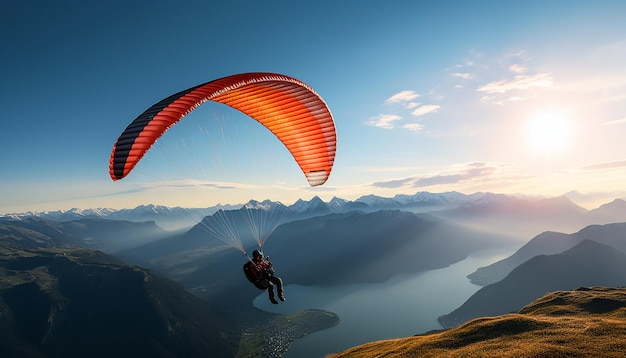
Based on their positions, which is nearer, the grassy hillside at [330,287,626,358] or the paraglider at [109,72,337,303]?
the paraglider at [109,72,337,303]

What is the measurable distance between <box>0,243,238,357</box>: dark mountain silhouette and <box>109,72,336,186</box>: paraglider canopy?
165m

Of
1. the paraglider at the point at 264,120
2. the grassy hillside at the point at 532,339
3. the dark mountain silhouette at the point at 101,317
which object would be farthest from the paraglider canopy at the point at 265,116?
the dark mountain silhouette at the point at 101,317

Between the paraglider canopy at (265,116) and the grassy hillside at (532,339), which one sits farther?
the grassy hillside at (532,339)

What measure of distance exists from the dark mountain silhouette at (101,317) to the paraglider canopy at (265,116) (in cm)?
16454

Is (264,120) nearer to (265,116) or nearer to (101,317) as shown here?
(265,116)

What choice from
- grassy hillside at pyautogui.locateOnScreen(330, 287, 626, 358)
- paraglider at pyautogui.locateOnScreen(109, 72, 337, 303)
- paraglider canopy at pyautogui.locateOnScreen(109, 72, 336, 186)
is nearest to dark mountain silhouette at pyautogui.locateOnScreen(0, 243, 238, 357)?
grassy hillside at pyautogui.locateOnScreen(330, 287, 626, 358)

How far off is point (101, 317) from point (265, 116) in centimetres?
18927

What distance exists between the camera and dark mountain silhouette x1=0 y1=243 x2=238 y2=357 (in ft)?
468

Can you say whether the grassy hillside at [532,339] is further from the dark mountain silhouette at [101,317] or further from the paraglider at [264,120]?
the dark mountain silhouette at [101,317]

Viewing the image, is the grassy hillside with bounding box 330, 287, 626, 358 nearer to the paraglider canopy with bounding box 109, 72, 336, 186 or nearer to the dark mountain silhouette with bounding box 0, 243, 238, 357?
the paraglider canopy with bounding box 109, 72, 336, 186

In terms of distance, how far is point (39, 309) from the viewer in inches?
6132

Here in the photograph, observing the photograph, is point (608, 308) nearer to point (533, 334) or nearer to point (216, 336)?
point (533, 334)

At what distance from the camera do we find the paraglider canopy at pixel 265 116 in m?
9.91

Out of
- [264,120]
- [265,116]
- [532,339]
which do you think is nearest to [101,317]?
[264,120]
